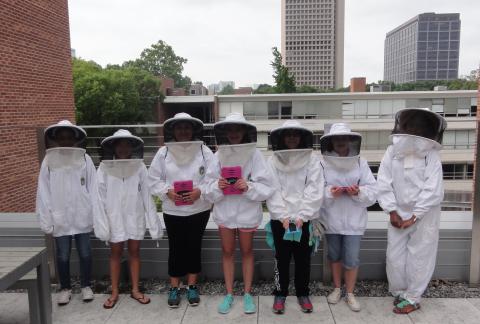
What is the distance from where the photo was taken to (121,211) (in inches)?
140

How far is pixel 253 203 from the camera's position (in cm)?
344

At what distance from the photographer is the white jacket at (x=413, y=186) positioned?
3.27 m

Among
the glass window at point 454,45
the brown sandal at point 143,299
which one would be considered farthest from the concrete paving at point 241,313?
the glass window at point 454,45

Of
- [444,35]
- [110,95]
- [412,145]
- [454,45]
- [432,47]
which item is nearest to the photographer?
[412,145]

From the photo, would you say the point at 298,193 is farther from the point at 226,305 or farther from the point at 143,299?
the point at 143,299

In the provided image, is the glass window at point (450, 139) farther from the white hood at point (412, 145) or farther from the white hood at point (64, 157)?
the white hood at point (64, 157)

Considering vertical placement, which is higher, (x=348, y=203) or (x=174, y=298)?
(x=348, y=203)

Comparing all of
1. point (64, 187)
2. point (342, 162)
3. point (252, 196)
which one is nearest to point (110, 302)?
point (64, 187)

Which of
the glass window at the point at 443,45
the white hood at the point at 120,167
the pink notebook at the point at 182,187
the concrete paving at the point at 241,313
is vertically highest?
the glass window at the point at 443,45

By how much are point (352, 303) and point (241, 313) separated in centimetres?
103

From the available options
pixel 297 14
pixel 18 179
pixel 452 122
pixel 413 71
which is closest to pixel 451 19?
pixel 413 71

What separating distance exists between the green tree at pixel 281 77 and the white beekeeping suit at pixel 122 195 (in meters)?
40.5

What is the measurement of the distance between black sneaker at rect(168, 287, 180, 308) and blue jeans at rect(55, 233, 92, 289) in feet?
2.90

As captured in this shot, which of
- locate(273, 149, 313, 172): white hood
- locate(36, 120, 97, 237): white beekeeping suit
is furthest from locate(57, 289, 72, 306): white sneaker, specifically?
locate(273, 149, 313, 172): white hood
